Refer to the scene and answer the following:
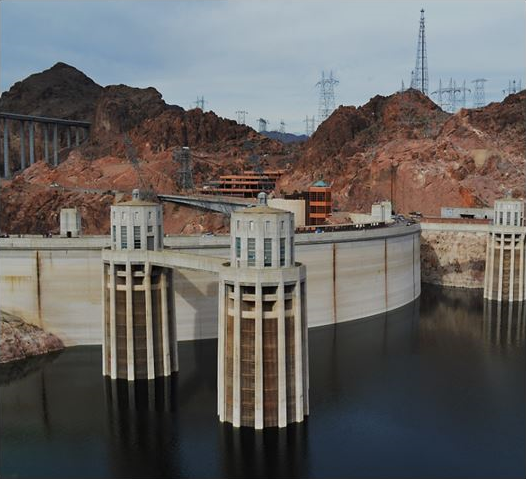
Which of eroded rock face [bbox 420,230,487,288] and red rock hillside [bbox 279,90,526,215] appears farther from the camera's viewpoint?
red rock hillside [bbox 279,90,526,215]

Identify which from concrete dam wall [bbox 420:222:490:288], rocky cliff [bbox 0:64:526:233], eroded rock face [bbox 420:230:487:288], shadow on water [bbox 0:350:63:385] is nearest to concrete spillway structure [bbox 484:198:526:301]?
concrete dam wall [bbox 420:222:490:288]

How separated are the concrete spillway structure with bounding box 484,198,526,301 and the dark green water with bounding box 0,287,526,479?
24840 millimetres

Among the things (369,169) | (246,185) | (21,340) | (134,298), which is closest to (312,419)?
(134,298)

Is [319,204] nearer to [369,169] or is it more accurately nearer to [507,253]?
[507,253]

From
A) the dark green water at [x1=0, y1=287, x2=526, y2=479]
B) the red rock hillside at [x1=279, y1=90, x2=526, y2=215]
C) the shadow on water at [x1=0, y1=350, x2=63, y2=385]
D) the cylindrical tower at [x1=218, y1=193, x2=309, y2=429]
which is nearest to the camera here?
the dark green water at [x1=0, y1=287, x2=526, y2=479]

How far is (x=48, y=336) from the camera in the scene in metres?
65.6

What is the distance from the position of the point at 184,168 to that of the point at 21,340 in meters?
122

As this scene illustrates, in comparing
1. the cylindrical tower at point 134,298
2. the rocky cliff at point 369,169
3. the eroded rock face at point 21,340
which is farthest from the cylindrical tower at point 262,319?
the rocky cliff at point 369,169

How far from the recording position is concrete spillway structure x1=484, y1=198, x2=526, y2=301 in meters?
Result: 93.0

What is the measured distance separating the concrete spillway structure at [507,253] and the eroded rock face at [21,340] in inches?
2459

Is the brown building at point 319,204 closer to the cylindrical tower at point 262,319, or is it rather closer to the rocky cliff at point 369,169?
the rocky cliff at point 369,169

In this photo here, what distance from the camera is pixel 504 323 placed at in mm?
81062

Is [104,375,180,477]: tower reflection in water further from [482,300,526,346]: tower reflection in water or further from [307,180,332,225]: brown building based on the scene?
[307,180,332,225]: brown building

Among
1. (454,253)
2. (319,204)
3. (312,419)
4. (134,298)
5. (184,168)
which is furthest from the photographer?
(184,168)
